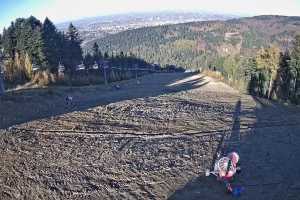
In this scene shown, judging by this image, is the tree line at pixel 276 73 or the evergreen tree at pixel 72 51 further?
the evergreen tree at pixel 72 51

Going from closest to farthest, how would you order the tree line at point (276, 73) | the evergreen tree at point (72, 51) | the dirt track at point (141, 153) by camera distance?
1. the dirt track at point (141, 153)
2. the tree line at point (276, 73)
3. the evergreen tree at point (72, 51)

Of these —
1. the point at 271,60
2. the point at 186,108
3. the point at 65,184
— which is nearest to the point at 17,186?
the point at 65,184

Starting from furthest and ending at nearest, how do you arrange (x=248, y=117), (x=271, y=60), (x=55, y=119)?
(x=271, y=60) < (x=248, y=117) < (x=55, y=119)

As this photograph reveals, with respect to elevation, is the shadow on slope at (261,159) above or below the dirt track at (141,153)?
below

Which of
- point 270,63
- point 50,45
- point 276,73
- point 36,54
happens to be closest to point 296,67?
point 276,73

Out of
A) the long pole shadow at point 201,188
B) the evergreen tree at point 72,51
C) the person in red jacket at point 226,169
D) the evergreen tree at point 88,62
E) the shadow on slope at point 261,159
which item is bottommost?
the shadow on slope at point 261,159

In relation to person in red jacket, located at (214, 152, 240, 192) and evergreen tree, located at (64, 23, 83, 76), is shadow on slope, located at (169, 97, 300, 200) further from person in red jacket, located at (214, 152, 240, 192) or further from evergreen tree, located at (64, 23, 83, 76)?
evergreen tree, located at (64, 23, 83, 76)

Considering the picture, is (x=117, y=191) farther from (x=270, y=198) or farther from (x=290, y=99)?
(x=290, y=99)

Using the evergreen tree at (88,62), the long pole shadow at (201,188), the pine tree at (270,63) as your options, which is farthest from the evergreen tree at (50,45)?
the long pole shadow at (201,188)

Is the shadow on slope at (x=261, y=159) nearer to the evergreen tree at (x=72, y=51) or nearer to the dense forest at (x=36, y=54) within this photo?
the dense forest at (x=36, y=54)
